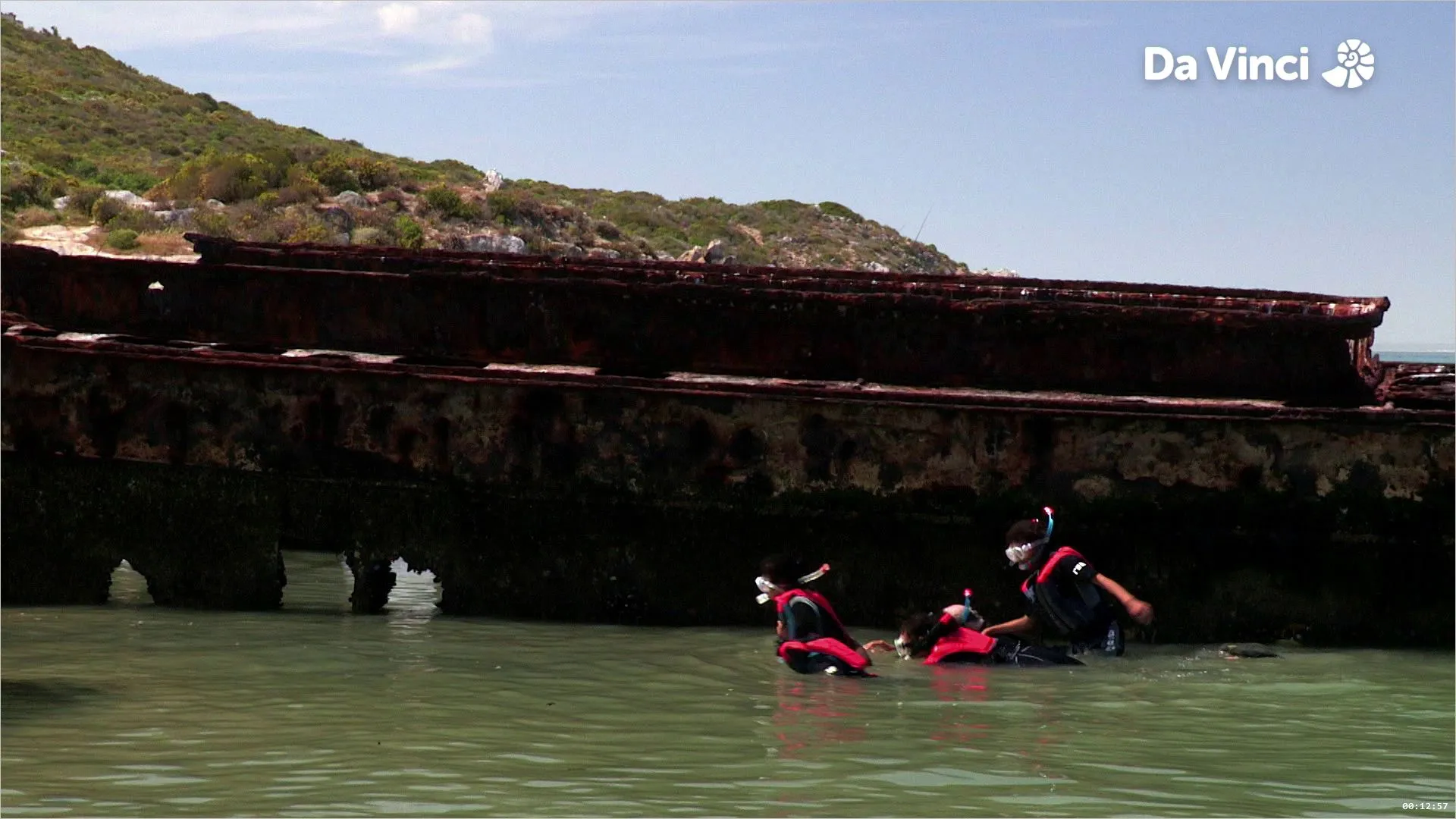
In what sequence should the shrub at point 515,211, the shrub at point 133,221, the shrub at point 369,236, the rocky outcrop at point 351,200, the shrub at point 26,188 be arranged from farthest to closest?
the shrub at point 515,211, the rocky outcrop at point 351,200, the shrub at point 369,236, the shrub at point 26,188, the shrub at point 133,221

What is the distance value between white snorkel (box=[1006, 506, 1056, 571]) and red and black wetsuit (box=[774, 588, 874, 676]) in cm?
91

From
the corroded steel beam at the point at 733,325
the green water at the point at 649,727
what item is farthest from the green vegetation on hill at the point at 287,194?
the green water at the point at 649,727

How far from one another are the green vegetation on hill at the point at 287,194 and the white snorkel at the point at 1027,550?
1027 inches

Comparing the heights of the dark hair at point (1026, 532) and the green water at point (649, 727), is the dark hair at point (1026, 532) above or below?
above

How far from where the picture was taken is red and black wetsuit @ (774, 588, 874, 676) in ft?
24.2

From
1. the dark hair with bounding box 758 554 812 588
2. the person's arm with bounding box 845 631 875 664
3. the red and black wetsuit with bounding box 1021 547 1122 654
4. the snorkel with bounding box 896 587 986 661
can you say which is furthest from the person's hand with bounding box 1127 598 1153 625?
the dark hair with bounding box 758 554 812 588

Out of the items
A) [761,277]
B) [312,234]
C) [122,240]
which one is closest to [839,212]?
[312,234]

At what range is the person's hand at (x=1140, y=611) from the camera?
7785 mm

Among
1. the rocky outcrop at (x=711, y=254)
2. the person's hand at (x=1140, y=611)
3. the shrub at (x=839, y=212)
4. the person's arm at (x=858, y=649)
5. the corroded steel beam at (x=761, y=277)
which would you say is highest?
the shrub at (x=839, y=212)

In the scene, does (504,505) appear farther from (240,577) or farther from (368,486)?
(240,577)

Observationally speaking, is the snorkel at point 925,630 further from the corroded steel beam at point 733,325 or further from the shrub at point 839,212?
the shrub at point 839,212

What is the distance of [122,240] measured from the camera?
3384 centimetres

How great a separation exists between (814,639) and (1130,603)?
1511 millimetres

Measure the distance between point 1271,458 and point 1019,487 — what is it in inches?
45.9
